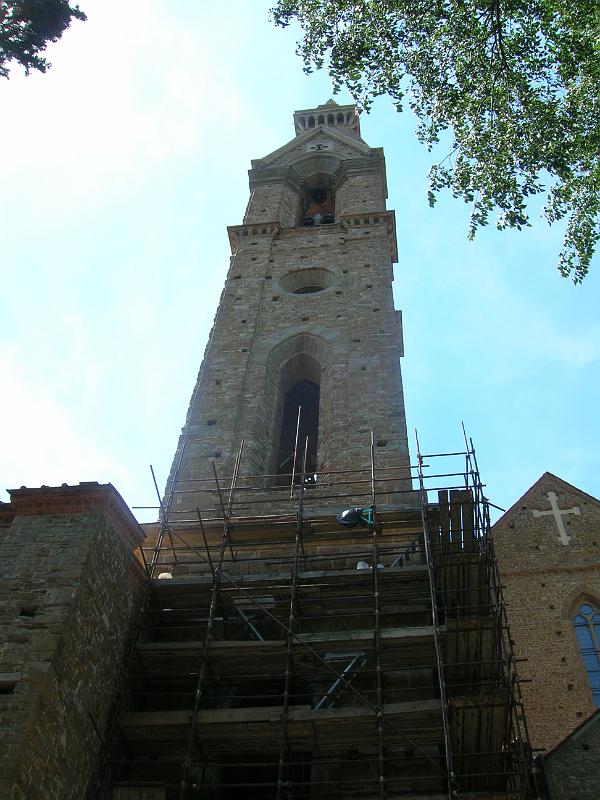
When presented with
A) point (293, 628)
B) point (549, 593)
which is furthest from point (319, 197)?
point (293, 628)

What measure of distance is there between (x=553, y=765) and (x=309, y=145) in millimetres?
21202

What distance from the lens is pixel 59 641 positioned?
26.0ft

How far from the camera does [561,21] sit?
9.80 meters

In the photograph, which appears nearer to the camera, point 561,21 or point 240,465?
point 561,21

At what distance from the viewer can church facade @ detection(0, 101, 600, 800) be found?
8211mm

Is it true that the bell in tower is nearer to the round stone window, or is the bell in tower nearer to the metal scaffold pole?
the metal scaffold pole

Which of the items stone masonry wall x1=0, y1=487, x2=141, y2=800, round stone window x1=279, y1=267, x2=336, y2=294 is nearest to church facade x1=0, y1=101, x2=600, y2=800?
stone masonry wall x1=0, y1=487, x2=141, y2=800

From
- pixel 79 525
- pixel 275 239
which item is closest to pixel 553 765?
pixel 79 525

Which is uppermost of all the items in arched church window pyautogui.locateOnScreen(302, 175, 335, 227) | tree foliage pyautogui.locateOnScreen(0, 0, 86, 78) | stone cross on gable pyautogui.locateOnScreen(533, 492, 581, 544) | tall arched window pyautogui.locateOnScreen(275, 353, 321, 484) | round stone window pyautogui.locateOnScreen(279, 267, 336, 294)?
arched church window pyautogui.locateOnScreen(302, 175, 335, 227)

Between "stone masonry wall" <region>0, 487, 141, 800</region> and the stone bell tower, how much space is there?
3028 mm

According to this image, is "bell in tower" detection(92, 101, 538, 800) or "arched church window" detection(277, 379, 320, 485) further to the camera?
"arched church window" detection(277, 379, 320, 485)

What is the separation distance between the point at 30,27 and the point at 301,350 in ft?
30.3

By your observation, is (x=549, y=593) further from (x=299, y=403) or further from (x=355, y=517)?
(x=299, y=403)

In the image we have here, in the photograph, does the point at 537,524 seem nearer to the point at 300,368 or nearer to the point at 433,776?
the point at 300,368
